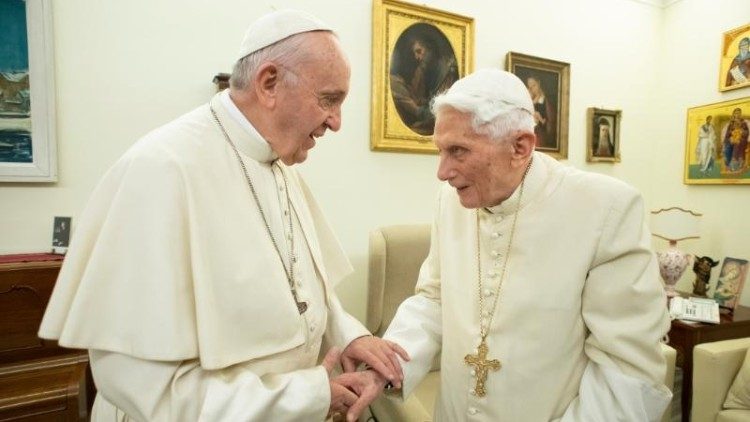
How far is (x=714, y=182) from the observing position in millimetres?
3758

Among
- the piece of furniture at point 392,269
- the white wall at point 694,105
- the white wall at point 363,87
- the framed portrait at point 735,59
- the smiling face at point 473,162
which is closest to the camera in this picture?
the smiling face at point 473,162

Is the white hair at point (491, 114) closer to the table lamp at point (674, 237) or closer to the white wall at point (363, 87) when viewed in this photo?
the white wall at point (363, 87)

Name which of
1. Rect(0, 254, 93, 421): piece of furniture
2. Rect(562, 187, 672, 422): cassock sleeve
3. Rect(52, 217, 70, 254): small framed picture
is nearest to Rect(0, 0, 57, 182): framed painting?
Rect(52, 217, 70, 254): small framed picture

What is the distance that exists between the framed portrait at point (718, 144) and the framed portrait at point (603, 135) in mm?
616

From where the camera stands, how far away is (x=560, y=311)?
1.31m

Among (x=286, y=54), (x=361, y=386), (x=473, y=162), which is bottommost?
(x=361, y=386)

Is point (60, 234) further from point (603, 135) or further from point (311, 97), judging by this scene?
point (603, 135)

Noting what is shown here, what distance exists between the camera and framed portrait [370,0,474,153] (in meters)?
3.06

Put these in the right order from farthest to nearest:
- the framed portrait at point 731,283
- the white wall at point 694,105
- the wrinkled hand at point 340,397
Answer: the white wall at point 694,105 < the framed portrait at point 731,283 < the wrinkled hand at point 340,397

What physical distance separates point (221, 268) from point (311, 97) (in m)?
0.56

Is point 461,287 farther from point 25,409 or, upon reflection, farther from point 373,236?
point 25,409

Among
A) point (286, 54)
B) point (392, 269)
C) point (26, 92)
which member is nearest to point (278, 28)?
point (286, 54)

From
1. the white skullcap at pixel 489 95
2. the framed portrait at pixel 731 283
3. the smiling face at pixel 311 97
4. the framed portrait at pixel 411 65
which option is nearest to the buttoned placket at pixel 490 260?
the white skullcap at pixel 489 95

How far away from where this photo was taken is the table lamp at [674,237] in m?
3.40
